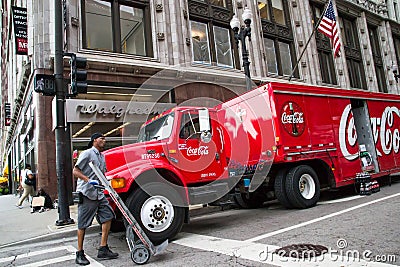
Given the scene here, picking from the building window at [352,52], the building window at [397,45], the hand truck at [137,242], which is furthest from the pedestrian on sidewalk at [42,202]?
the building window at [397,45]

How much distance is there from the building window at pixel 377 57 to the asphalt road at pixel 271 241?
2531cm

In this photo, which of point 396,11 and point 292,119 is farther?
point 396,11

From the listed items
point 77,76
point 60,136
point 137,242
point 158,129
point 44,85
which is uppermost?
point 77,76

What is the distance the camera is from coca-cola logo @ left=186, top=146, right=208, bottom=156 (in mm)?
6355

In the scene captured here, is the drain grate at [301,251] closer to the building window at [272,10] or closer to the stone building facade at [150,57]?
the stone building facade at [150,57]

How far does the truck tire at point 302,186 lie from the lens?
7523mm

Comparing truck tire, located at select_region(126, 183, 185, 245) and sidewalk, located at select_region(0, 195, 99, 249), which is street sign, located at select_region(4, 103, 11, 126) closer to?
sidewalk, located at select_region(0, 195, 99, 249)

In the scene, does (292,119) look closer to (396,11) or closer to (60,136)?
(60,136)

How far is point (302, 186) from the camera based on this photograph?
25.9ft

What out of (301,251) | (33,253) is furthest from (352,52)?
(33,253)

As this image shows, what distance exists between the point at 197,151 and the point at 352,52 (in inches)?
999

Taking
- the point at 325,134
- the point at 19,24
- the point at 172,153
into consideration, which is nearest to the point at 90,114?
the point at 19,24

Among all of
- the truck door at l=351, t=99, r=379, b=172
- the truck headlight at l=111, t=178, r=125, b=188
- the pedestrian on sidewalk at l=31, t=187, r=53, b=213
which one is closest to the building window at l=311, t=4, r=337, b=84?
the truck door at l=351, t=99, r=379, b=172

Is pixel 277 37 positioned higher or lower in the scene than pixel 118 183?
higher
